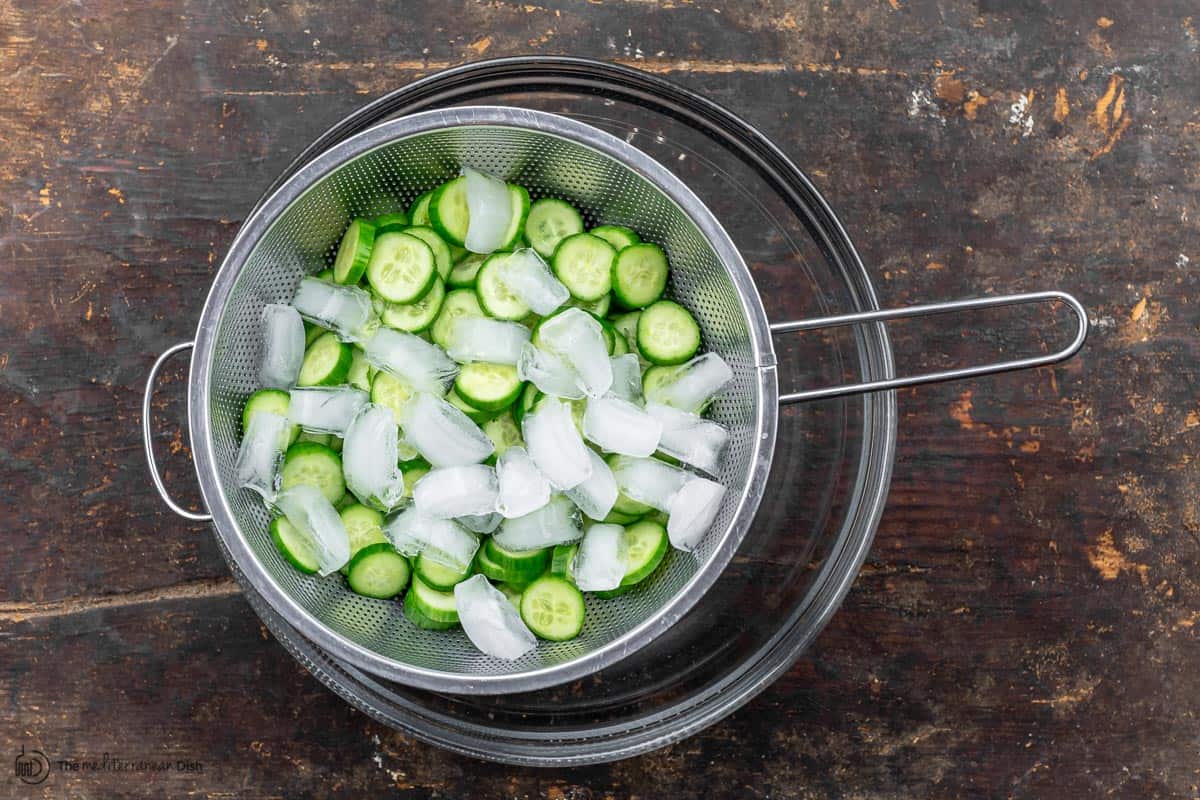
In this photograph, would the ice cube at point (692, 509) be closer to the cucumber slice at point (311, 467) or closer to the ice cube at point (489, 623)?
the ice cube at point (489, 623)

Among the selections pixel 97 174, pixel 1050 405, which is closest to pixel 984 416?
pixel 1050 405

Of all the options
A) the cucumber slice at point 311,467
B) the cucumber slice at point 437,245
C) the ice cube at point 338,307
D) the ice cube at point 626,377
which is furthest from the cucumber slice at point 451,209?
the cucumber slice at point 311,467

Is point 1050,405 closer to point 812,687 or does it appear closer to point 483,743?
point 812,687

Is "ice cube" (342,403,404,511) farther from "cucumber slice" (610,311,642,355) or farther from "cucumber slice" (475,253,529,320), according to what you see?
"cucumber slice" (610,311,642,355)

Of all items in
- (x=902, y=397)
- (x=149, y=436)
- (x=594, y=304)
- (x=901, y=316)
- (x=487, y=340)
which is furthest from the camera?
(x=902, y=397)

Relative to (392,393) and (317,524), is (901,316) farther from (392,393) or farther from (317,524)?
(317,524)

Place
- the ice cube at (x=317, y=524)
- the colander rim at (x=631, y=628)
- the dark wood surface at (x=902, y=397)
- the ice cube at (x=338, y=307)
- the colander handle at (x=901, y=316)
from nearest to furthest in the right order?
the colander handle at (x=901, y=316), the colander rim at (x=631, y=628), the ice cube at (x=317, y=524), the ice cube at (x=338, y=307), the dark wood surface at (x=902, y=397)

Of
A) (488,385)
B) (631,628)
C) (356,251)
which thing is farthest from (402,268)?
(631,628)
